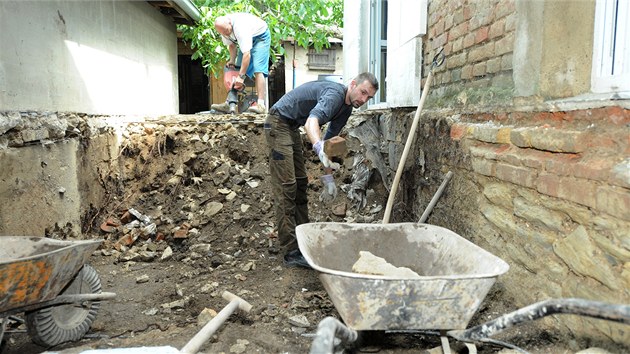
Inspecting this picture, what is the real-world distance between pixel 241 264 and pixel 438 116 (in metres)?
2.33

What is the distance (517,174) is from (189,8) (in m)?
7.47

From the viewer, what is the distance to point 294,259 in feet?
13.6

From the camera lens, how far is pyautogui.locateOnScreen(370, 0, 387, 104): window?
6309 mm

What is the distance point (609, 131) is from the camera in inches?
73.5

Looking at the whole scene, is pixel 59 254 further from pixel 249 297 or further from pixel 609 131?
pixel 609 131

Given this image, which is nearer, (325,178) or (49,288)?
(49,288)

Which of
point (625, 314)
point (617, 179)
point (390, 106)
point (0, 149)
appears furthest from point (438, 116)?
point (0, 149)

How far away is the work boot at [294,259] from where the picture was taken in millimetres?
4082

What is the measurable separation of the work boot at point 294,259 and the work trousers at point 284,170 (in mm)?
53

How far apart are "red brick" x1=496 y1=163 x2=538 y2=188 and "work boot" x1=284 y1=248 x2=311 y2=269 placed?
206 centimetres

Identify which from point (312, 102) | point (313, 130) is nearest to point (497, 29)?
point (313, 130)

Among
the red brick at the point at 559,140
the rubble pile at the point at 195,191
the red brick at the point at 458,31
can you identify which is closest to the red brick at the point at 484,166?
the red brick at the point at 559,140

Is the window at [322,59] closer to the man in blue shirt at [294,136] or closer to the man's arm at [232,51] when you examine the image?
the man's arm at [232,51]

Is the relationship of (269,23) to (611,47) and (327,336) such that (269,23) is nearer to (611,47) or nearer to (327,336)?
(611,47)
